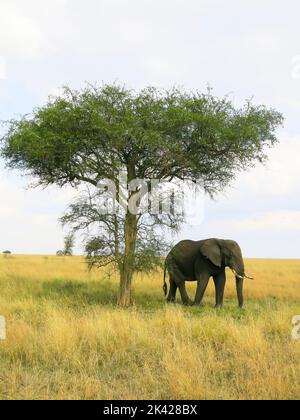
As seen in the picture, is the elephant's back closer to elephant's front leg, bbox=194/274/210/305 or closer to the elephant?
the elephant

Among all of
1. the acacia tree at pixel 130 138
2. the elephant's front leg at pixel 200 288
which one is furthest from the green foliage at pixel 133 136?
the elephant's front leg at pixel 200 288

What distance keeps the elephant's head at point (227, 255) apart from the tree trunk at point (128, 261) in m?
2.75

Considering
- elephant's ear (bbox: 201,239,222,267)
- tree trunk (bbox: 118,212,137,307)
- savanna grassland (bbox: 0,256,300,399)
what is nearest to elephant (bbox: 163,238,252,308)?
elephant's ear (bbox: 201,239,222,267)

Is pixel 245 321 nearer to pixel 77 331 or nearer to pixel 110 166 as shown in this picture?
pixel 77 331

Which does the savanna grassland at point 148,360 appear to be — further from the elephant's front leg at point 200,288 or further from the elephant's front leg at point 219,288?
the elephant's front leg at point 200,288

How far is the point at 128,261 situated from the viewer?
60.5 ft

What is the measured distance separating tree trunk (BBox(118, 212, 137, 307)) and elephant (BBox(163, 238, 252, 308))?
2141 millimetres

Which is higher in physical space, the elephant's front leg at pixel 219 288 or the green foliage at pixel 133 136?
the green foliage at pixel 133 136

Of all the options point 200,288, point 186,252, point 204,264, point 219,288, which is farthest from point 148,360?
point 186,252

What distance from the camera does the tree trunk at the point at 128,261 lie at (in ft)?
60.8

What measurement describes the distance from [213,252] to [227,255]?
57 cm
